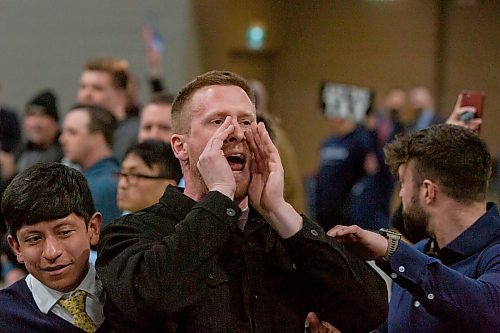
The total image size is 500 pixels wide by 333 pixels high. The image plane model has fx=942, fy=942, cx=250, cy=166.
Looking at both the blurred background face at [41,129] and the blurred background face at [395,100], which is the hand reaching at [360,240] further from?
the blurred background face at [395,100]

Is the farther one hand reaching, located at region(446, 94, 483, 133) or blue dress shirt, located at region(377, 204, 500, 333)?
hand reaching, located at region(446, 94, 483, 133)

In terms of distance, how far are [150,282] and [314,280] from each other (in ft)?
1.25

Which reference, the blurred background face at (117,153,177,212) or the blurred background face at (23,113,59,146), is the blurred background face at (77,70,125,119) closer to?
the blurred background face at (23,113,59,146)

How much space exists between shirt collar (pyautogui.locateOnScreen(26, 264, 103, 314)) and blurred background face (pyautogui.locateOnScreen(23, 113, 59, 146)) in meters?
3.70

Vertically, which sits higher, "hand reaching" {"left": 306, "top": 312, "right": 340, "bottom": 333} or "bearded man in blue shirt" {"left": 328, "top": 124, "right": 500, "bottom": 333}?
"bearded man in blue shirt" {"left": 328, "top": 124, "right": 500, "bottom": 333}

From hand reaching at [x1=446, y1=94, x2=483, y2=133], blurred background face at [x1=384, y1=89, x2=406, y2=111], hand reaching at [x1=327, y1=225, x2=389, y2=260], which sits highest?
hand reaching at [x1=446, y1=94, x2=483, y2=133]

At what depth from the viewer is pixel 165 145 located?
11.9 feet

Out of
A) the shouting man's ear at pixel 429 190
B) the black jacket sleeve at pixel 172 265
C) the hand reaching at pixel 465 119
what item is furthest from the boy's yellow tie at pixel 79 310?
the hand reaching at pixel 465 119

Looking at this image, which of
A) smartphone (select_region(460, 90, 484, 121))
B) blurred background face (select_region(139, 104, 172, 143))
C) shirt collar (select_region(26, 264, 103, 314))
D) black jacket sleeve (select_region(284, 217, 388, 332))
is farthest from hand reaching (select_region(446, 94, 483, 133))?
blurred background face (select_region(139, 104, 172, 143))

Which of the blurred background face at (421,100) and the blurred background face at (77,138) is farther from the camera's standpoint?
the blurred background face at (421,100)

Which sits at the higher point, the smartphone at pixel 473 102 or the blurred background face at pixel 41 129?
the smartphone at pixel 473 102

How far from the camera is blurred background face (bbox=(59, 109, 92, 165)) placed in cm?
462

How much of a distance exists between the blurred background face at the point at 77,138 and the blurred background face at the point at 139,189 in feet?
3.57

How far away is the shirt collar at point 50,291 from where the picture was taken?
2232 mm
